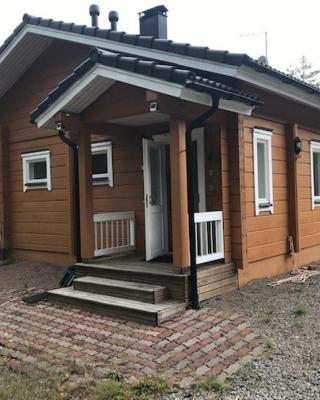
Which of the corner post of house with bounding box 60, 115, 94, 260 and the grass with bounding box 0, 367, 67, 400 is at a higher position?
the corner post of house with bounding box 60, 115, 94, 260

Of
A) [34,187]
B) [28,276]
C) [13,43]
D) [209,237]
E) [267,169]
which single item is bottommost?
[28,276]

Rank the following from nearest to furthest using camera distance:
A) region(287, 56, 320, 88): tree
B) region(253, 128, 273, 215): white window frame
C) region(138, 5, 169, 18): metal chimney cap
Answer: region(253, 128, 273, 215): white window frame < region(138, 5, 169, 18): metal chimney cap < region(287, 56, 320, 88): tree

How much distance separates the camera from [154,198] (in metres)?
7.11

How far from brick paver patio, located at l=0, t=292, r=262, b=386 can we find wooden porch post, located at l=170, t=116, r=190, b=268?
71 centimetres

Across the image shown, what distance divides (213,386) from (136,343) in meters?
1.09

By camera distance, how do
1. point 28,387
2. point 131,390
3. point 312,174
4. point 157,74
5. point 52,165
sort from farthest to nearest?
point 312,174, point 52,165, point 157,74, point 28,387, point 131,390

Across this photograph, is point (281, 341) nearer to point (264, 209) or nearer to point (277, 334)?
point (277, 334)

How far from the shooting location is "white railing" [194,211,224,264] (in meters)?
6.05

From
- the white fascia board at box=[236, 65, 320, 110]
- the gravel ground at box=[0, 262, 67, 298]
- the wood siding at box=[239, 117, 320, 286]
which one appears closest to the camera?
the white fascia board at box=[236, 65, 320, 110]

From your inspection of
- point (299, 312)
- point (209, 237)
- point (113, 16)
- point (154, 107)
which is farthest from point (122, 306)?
point (113, 16)

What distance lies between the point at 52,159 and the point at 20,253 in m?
2.16

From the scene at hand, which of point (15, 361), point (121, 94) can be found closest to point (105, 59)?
point (121, 94)

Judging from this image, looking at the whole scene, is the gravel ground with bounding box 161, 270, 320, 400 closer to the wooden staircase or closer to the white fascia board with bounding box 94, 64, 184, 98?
the wooden staircase

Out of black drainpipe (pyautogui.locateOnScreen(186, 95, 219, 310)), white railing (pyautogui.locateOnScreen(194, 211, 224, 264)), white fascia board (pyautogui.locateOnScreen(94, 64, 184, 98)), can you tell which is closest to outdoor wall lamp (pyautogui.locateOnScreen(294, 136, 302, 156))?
white railing (pyautogui.locateOnScreen(194, 211, 224, 264))
